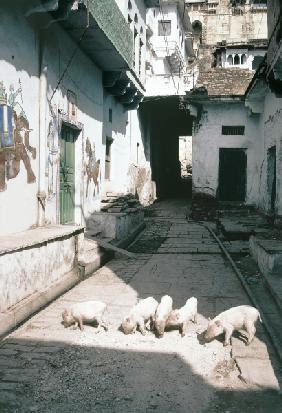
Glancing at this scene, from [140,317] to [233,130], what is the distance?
587 inches

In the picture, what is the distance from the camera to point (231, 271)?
942 centimetres

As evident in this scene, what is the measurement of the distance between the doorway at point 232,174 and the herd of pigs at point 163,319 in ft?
45.1

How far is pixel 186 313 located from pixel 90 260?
3.74 m

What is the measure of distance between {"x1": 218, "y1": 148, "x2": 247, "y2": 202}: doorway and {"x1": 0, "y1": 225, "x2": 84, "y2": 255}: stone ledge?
39.1 ft

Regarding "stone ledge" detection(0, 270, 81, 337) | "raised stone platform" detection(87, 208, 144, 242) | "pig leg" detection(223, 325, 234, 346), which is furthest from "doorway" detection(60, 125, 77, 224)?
"pig leg" detection(223, 325, 234, 346)

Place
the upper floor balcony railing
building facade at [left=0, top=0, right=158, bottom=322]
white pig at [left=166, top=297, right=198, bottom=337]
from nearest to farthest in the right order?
white pig at [left=166, top=297, right=198, bottom=337] → building facade at [left=0, top=0, right=158, bottom=322] → the upper floor balcony railing

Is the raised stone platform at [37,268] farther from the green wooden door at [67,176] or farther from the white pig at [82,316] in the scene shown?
the green wooden door at [67,176]

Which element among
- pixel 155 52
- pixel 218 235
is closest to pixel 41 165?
pixel 218 235

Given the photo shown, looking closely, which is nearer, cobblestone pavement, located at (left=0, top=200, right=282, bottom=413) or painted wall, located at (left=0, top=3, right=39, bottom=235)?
cobblestone pavement, located at (left=0, top=200, right=282, bottom=413)

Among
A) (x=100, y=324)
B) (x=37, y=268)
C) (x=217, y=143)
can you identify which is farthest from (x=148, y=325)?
(x=217, y=143)

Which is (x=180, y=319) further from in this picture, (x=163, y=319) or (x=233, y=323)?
(x=233, y=323)

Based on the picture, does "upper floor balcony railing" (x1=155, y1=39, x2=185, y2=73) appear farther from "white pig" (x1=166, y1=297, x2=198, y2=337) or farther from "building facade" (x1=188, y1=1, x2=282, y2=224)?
"white pig" (x1=166, y1=297, x2=198, y2=337)

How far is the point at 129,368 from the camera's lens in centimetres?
457

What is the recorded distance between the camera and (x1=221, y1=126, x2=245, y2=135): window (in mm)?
18983
